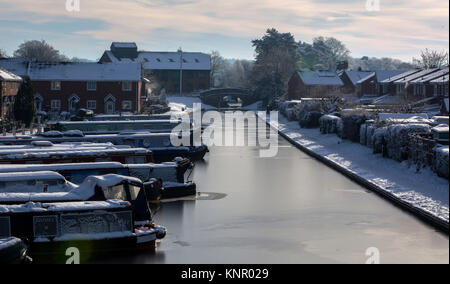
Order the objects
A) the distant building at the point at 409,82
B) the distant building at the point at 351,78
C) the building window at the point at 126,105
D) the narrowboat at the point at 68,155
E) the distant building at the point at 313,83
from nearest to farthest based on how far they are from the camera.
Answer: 1. the narrowboat at the point at 68,155
2. the distant building at the point at 409,82
3. the building window at the point at 126,105
4. the distant building at the point at 351,78
5. the distant building at the point at 313,83

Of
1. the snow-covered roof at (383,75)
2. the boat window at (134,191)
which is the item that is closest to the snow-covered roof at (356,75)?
the snow-covered roof at (383,75)

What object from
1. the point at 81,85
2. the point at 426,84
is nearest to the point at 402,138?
the point at 426,84

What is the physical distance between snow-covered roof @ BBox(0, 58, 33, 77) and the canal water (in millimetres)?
49824

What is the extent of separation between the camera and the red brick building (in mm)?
79794

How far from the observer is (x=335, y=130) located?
5466cm

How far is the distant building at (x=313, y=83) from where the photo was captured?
11525cm

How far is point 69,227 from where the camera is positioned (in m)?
19.1

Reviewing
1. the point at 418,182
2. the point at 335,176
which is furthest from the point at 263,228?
the point at 335,176

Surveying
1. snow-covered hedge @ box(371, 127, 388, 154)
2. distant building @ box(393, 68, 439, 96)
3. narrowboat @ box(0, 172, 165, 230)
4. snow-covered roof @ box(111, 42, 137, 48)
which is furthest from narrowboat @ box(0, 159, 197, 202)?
snow-covered roof @ box(111, 42, 137, 48)

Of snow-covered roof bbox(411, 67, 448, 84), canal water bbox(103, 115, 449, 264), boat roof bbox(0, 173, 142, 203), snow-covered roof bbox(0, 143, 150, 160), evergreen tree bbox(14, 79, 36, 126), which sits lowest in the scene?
canal water bbox(103, 115, 449, 264)

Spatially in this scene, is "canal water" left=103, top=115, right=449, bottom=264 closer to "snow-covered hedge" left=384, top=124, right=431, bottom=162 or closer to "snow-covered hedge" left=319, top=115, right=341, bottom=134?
"snow-covered hedge" left=384, top=124, right=431, bottom=162

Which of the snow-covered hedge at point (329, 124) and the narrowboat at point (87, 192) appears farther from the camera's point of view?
the snow-covered hedge at point (329, 124)

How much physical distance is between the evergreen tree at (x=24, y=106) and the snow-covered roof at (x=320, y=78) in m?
64.0

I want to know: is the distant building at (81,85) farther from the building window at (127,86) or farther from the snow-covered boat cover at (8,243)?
the snow-covered boat cover at (8,243)
